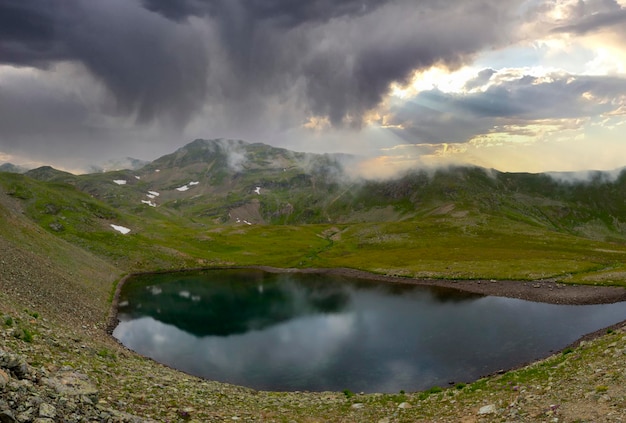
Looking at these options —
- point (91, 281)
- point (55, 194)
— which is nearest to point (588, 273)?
point (91, 281)

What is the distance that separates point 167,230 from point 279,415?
16857cm

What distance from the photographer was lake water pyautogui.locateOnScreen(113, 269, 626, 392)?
4762cm

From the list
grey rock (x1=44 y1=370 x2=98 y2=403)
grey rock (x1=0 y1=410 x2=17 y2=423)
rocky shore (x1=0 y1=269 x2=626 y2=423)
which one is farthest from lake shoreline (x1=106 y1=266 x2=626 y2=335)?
grey rock (x1=0 y1=410 x2=17 y2=423)

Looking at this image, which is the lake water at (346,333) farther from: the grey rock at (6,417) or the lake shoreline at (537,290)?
the grey rock at (6,417)

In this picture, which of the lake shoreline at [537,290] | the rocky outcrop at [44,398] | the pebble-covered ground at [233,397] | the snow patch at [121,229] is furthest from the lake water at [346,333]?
the snow patch at [121,229]

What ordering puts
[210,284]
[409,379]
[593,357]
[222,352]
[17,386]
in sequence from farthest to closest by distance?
[210,284] → [222,352] → [409,379] → [593,357] → [17,386]

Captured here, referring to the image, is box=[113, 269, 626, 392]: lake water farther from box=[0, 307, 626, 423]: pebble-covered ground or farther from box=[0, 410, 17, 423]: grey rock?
box=[0, 410, 17, 423]: grey rock

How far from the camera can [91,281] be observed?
285ft

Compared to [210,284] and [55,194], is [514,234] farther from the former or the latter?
[55,194]

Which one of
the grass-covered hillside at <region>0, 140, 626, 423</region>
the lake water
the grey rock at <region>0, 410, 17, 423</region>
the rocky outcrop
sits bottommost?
the lake water

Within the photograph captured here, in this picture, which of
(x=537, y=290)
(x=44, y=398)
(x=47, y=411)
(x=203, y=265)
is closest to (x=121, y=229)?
(x=203, y=265)

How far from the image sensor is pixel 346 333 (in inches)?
2527

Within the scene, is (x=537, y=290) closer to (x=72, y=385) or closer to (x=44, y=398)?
(x=72, y=385)

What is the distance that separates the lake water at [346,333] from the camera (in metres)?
47.6
